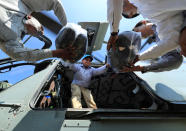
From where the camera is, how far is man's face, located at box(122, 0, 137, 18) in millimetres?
1619

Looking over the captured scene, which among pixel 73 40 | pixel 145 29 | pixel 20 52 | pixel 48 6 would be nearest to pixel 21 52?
pixel 20 52

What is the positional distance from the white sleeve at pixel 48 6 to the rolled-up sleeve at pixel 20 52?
46 centimetres

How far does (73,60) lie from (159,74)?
1123 mm

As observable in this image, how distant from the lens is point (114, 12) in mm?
1378

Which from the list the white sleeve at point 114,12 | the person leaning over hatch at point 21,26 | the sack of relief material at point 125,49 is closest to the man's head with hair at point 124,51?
the sack of relief material at point 125,49

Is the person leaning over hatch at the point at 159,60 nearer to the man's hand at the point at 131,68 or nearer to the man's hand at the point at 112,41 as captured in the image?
the man's hand at the point at 131,68

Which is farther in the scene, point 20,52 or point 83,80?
point 83,80

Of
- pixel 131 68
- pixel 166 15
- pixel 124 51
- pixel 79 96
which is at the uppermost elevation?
pixel 166 15

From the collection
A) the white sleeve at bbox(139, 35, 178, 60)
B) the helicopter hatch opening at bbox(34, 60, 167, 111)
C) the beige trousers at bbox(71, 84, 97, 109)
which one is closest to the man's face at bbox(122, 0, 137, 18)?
the white sleeve at bbox(139, 35, 178, 60)

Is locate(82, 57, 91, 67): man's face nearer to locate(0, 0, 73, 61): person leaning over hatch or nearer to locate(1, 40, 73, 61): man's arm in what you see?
locate(0, 0, 73, 61): person leaning over hatch

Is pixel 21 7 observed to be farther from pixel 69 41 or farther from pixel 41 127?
pixel 41 127

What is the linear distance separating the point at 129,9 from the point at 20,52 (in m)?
1.04

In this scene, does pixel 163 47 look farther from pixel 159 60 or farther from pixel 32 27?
pixel 32 27

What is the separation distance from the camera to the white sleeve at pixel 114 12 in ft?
A: 4.44
